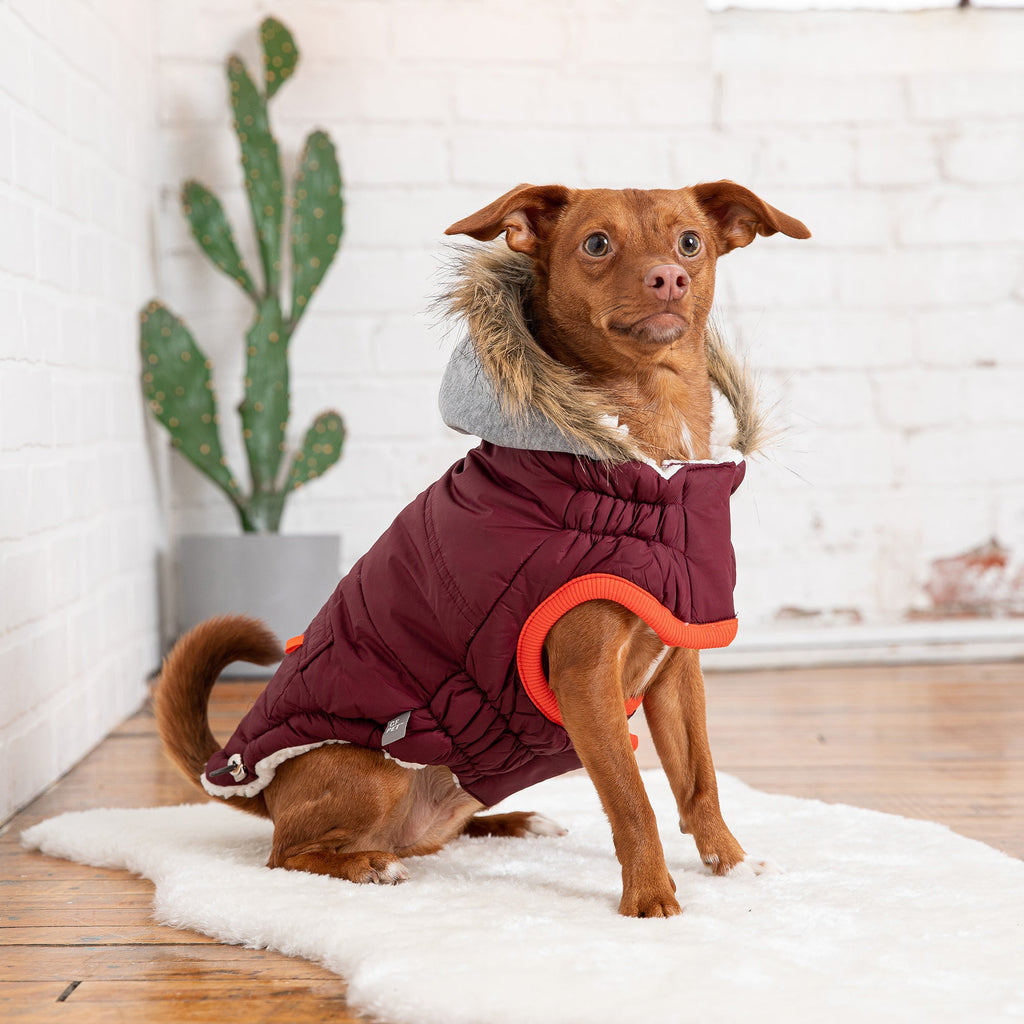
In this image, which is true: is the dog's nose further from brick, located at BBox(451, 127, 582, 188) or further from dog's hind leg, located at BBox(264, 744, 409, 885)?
brick, located at BBox(451, 127, 582, 188)

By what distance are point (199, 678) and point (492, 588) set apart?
495 mm

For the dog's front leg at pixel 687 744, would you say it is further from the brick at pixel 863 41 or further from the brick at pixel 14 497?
the brick at pixel 863 41

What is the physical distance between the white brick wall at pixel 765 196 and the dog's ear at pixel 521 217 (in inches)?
61.9

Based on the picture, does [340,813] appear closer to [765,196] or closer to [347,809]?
[347,809]

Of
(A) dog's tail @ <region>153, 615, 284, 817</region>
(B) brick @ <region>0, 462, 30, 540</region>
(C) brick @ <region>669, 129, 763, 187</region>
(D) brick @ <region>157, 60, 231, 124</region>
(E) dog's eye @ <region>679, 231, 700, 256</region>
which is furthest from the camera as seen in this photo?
(C) brick @ <region>669, 129, 763, 187</region>

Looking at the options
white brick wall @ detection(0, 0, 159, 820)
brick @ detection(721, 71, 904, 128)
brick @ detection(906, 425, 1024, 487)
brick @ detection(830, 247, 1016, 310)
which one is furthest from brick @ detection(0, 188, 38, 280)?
brick @ detection(906, 425, 1024, 487)

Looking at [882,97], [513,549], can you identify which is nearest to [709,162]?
[882,97]

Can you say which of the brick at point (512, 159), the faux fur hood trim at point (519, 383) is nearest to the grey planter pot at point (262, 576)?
the brick at point (512, 159)

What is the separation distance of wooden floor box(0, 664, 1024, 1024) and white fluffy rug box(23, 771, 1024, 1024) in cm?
5

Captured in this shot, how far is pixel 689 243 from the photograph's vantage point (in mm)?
1426

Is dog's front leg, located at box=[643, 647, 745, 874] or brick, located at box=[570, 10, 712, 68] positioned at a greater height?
brick, located at box=[570, 10, 712, 68]

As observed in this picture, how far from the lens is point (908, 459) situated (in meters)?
3.20

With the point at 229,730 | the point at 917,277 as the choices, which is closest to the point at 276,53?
the point at 229,730

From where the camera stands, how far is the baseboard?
124 inches
